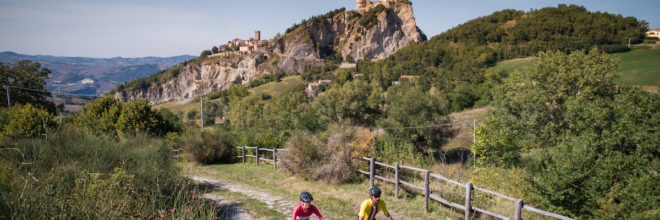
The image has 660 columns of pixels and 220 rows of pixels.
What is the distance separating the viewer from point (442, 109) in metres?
30.8

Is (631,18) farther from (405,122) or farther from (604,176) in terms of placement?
(604,176)

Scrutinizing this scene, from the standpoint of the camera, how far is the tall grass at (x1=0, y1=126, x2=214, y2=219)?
2.25m

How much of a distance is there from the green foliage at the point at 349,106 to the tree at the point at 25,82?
2853 centimetres

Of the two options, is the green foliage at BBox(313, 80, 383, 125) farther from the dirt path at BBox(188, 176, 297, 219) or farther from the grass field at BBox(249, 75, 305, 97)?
the grass field at BBox(249, 75, 305, 97)

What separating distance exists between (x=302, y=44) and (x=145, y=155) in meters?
154

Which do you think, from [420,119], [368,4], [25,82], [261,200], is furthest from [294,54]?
[261,200]

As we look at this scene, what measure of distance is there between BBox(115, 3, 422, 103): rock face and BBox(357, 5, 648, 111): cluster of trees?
28.3 m

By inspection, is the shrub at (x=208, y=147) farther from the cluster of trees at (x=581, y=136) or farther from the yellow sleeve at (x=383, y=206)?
the cluster of trees at (x=581, y=136)

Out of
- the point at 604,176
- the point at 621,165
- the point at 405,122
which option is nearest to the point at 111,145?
the point at 604,176

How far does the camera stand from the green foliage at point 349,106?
3372 cm

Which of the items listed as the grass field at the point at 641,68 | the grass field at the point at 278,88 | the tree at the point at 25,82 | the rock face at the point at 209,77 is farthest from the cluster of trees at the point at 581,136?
the rock face at the point at 209,77

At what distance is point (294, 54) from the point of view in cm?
15375

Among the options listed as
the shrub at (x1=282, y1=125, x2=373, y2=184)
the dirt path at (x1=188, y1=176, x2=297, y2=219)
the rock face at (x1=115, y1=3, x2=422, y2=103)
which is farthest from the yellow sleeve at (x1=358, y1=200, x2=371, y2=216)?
the rock face at (x1=115, y1=3, x2=422, y2=103)

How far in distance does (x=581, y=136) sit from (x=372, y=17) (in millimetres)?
153903
